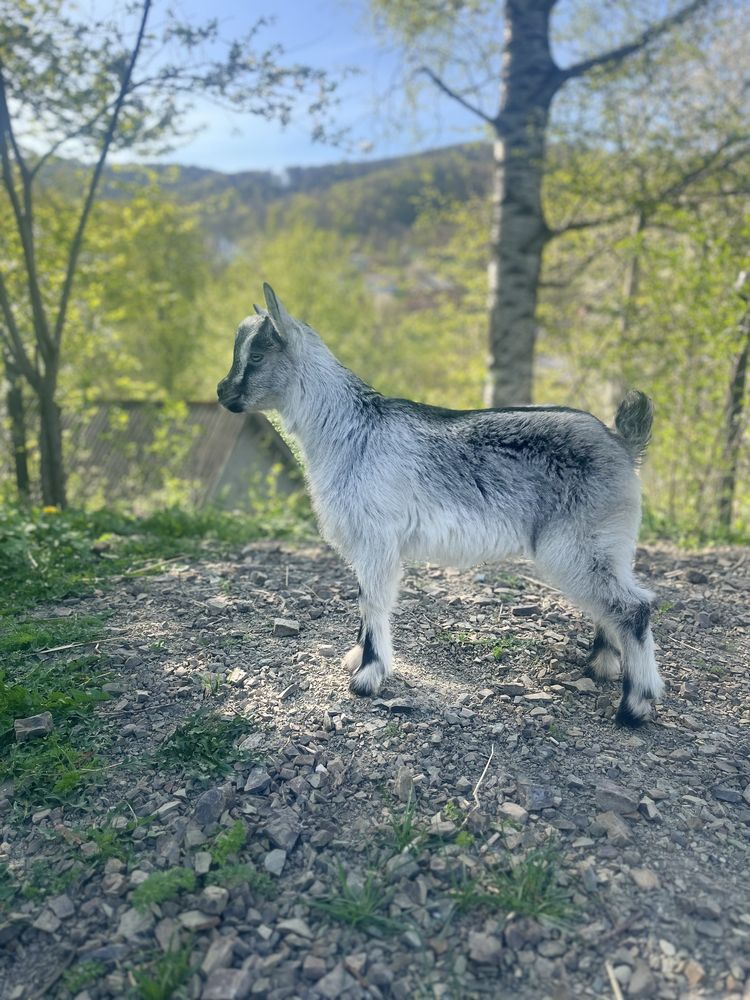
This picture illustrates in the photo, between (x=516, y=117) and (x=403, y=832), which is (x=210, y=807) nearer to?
(x=403, y=832)

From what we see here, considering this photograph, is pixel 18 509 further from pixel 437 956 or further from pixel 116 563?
pixel 437 956

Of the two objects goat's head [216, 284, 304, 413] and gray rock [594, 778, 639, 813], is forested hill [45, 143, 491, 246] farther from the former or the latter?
gray rock [594, 778, 639, 813]

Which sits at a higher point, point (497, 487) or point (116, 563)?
point (497, 487)

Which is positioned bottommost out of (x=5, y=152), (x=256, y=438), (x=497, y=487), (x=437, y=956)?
(x=256, y=438)

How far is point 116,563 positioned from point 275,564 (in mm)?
1304

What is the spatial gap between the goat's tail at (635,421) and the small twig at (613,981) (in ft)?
8.00

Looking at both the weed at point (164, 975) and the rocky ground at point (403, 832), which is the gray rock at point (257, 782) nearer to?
the rocky ground at point (403, 832)

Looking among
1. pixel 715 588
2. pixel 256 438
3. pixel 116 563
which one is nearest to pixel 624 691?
pixel 715 588

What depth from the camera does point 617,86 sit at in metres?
9.71

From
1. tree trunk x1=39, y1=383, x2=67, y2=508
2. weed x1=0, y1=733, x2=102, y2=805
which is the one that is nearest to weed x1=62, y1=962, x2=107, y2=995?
weed x1=0, y1=733, x2=102, y2=805

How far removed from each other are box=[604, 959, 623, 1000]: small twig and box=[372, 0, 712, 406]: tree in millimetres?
7573

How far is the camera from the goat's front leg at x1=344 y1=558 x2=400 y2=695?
4.06 m

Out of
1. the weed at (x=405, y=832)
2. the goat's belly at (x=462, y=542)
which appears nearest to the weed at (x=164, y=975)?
the weed at (x=405, y=832)

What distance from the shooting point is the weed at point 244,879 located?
A: 289 cm
